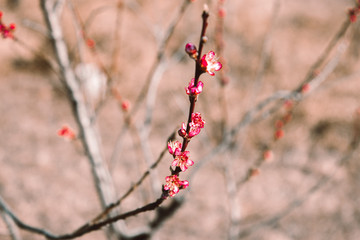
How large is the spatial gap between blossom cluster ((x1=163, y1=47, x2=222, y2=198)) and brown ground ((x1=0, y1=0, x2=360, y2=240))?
2.84 metres

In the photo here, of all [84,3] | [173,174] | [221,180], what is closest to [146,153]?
[173,174]

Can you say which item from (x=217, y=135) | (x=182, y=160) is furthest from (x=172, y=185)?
(x=217, y=135)

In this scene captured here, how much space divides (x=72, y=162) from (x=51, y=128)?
2.52 ft

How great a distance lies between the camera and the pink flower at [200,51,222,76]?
617mm

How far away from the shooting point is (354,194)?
3.72 m

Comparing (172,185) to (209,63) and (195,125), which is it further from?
(209,63)

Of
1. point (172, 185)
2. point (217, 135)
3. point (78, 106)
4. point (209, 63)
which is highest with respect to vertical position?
point (217, 135)

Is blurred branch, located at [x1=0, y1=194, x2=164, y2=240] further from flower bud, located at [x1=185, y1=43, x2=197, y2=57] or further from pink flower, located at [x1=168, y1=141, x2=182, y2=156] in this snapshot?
flower bud, located at [x1=185, y1=43, x2=197, y2=57]

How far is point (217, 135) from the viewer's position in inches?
154

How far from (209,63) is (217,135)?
11.0ft

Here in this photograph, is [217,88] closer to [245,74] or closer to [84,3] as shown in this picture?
[245,74]

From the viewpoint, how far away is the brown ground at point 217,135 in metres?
3.77

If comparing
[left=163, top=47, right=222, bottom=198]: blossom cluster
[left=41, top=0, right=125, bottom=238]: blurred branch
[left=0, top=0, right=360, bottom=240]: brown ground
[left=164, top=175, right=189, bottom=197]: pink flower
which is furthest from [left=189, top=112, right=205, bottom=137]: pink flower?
[left=0, top=0, right=360, bottom=240]: brown ground

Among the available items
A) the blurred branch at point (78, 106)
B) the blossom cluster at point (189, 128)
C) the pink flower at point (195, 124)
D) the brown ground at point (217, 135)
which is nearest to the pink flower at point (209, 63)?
the blossom cluster at point (189, 128)
